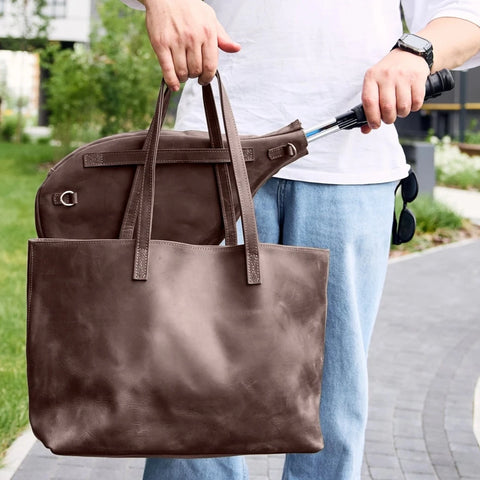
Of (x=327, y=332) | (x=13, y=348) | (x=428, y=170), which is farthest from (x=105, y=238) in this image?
(x=428, y=170)

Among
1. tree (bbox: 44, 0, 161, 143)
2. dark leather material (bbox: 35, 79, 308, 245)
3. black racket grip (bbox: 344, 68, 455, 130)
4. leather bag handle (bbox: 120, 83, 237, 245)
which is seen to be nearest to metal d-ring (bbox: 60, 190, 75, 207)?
dark leather material (bbox: 35, 79, 308, 245)

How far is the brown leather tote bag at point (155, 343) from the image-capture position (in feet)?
5.90

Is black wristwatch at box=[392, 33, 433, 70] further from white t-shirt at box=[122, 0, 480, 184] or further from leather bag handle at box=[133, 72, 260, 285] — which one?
leather bag handle at box=[133, 72, 260, 285]

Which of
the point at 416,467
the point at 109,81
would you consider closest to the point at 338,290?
the point at 416,467

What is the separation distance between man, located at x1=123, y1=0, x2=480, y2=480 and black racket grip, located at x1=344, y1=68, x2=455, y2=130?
3cm

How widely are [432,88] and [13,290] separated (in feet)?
18.2

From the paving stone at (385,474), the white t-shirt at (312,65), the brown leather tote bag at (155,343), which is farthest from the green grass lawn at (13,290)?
the white t-shirt at (312,65)

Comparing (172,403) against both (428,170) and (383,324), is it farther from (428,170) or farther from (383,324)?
(428,170)

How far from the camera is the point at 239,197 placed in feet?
6.16

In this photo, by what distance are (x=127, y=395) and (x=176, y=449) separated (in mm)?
155

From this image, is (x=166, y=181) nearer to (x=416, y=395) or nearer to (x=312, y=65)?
(x=312, y=65)

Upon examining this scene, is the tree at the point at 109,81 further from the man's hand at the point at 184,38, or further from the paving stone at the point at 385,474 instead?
the man's hand at the point at 184,38

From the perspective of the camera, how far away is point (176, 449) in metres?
1.85

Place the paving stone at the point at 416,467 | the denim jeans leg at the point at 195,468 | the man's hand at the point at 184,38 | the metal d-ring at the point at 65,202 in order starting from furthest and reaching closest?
the paving stone at the point at 416,467, the denim jeans leg at the point at 195,468, the metal d-ring at the point at 65,202, the man's hand at the point at 184,38
